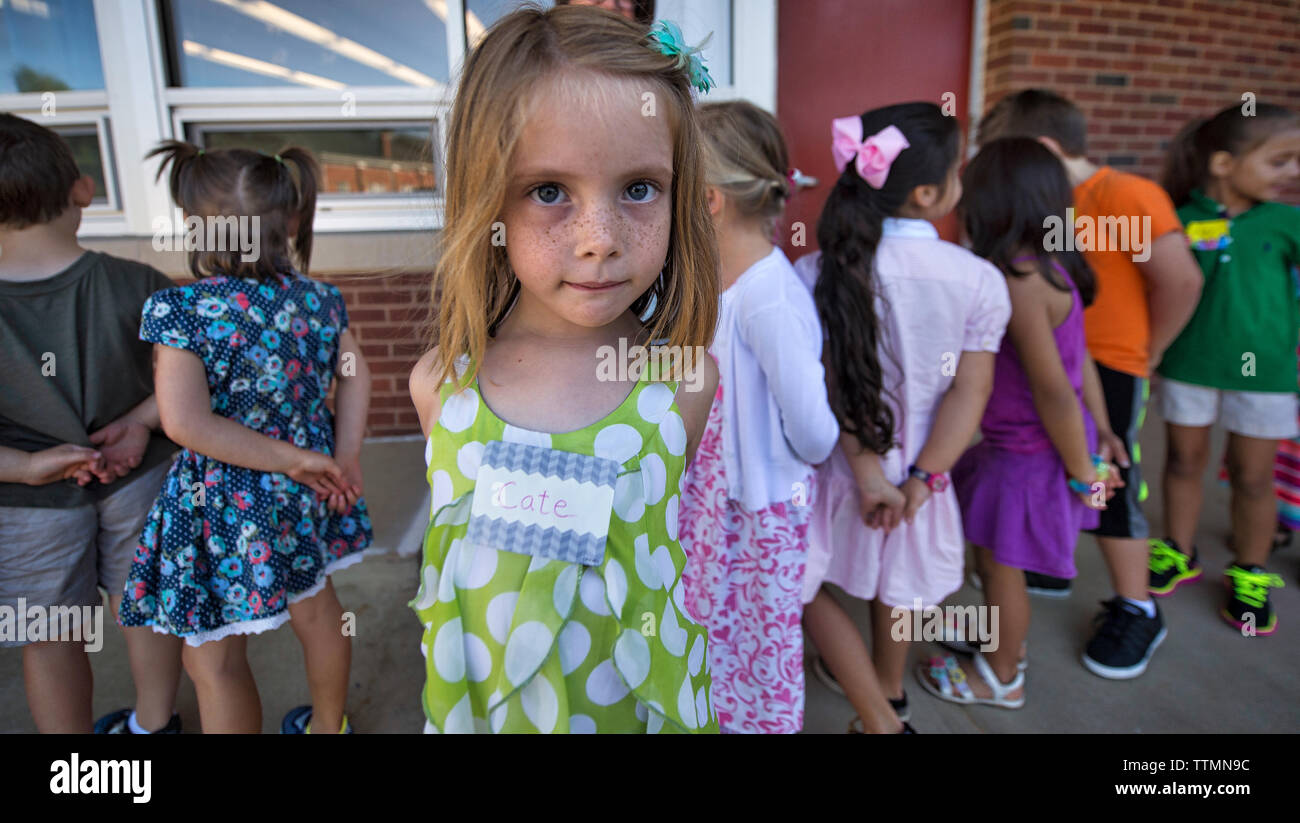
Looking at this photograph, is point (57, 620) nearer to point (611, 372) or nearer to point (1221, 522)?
point (611, 372)

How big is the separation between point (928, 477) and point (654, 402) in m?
1.23

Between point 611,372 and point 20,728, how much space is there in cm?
245

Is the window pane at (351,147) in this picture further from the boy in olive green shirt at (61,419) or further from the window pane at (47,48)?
the boy in olive green shirt at (61,419)

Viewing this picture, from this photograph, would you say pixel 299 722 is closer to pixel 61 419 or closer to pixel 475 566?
pixel 61 419

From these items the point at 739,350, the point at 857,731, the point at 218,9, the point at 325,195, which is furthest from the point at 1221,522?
the point at 218,9

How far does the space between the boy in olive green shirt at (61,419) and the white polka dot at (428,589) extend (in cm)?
126

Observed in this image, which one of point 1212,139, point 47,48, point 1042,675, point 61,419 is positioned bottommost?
point 1042,675

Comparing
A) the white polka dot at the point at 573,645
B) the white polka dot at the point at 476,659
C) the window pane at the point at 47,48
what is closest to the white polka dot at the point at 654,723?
the white polka dot at the point at 573,645

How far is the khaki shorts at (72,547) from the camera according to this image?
5.97 ft

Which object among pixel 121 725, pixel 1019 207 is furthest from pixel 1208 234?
pixel 121 725

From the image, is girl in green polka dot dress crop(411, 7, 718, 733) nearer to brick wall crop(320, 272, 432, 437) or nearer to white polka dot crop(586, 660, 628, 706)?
white polka dot crop(586, 660, 628, 706)

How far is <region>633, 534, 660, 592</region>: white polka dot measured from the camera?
3.67 feet

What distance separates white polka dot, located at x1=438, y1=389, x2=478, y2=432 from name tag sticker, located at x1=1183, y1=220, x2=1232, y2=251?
10.3 feet

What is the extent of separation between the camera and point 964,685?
2.47 m
